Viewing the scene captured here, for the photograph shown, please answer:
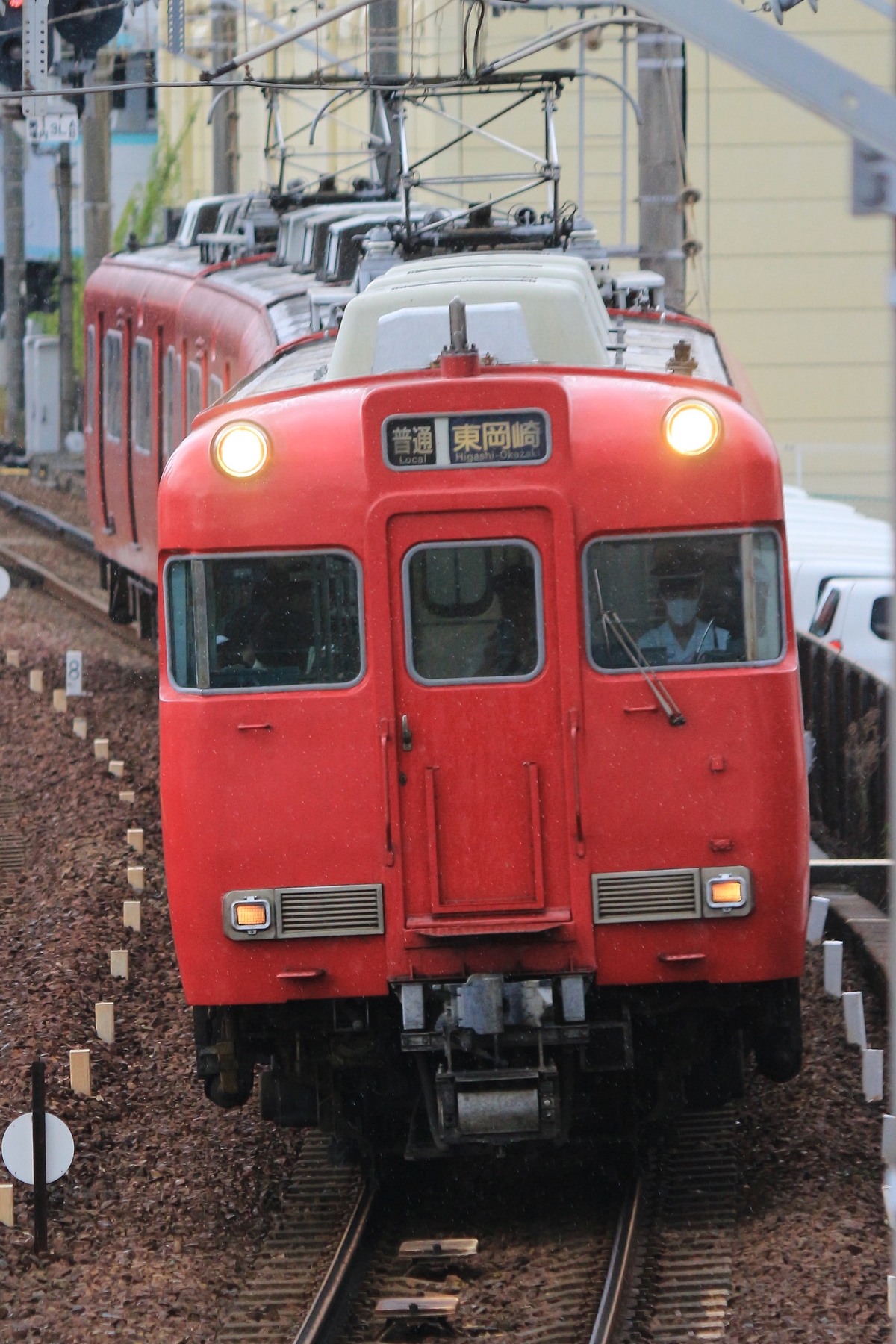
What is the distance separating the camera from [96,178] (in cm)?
2703

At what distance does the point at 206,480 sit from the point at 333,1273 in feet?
8.91

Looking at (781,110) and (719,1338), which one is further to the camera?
(781,110)

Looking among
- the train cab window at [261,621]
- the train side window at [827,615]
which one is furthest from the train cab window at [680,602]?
the train side window at [827,615]

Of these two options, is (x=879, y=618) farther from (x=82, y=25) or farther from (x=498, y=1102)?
(x=498, y=1102)

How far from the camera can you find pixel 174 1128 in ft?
28.0

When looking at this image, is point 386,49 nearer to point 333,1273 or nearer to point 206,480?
point 206,480

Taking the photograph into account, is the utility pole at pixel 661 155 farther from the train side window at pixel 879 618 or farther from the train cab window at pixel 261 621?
the train cab window at pixel 261 621

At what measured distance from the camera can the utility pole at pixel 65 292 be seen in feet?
90.0

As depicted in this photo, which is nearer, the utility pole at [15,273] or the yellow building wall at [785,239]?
the yellow building wall at [785,239]

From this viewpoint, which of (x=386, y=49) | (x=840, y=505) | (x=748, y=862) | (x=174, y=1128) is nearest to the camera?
(x=748, y=862)

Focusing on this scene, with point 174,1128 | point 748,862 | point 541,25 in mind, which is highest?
point 541,25

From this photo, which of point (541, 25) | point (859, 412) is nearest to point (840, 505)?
point (859, 412)

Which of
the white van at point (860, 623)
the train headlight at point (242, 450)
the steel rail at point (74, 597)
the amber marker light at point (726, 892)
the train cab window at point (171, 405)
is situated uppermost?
the train headlight at point (242, 450)

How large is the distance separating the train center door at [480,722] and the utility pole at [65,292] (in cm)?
2126
